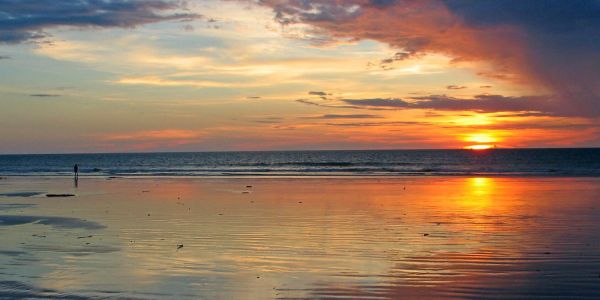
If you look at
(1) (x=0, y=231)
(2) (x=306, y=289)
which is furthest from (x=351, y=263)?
(1) (x=0, y=231)

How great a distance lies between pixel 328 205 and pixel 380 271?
1186cm

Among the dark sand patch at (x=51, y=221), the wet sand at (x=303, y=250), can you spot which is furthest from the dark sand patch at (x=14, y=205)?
the dark sand patch at (x=51, y=221)

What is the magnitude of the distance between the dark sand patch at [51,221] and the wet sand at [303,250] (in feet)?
0.12

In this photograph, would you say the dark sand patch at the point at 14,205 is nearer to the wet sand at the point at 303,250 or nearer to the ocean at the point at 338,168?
the wet sand at the point at 303,250

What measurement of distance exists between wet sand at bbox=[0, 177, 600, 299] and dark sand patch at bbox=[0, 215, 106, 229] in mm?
38

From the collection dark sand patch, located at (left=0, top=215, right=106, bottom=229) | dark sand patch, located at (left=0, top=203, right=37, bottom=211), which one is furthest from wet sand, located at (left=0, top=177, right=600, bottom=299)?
dark sand patch, located at (left=0, top=203, right=37, bottom=211)

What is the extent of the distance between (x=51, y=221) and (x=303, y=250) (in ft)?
31.7

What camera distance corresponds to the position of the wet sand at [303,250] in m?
9.94

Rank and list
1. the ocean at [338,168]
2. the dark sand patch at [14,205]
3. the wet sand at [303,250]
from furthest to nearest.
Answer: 1. the ocean at [338,168]
2. the dark sand patch at [14,205]
3. the wet sand at [303,250]

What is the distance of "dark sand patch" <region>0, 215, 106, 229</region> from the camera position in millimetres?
17811

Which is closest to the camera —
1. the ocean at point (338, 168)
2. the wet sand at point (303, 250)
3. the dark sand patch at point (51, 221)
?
the wet sand at point (303, 250)

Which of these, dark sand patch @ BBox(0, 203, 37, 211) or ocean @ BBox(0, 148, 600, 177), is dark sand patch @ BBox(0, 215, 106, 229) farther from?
ocean @ BBox(0, 148, 600, 177)

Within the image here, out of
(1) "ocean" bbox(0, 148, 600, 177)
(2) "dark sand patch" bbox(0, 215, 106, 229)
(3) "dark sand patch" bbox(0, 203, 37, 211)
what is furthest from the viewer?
(1) "ocean" bbox(0, 148, 600, 177)

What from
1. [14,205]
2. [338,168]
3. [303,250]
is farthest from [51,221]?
[338,168]
